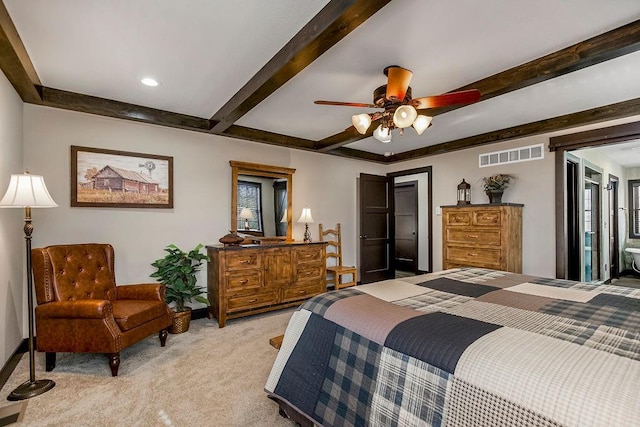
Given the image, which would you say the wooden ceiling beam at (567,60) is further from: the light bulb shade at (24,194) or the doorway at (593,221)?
the light bulb shade at (24,194)

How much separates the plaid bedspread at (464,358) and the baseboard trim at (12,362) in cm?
217

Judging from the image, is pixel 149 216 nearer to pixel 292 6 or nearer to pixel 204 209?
pixel 204 209

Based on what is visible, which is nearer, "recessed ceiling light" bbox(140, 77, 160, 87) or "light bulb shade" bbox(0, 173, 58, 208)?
"light bulb shade" bbox(0, 173, 58, 208)

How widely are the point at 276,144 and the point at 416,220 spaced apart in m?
3.64

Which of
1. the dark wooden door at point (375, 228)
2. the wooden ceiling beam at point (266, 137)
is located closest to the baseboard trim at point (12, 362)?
the wooden ceiling beam at point (266, 137)

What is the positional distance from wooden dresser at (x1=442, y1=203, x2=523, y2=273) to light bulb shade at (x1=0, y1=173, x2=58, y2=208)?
4.50m

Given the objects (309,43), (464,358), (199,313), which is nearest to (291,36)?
(309,43)

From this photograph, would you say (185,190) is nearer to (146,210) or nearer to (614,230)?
(146,210)

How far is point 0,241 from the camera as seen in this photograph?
2.30 meters

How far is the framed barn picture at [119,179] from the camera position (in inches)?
125

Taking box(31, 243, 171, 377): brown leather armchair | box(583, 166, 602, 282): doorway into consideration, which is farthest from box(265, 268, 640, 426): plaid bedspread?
box(583, 166, 602, 282): doorway

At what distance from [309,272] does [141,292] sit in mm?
2078

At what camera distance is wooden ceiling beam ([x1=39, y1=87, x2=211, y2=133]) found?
2961mm

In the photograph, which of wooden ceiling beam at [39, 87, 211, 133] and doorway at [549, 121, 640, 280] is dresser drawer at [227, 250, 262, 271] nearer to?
wooden ceiling beam at [39, 87, 211, 133]
